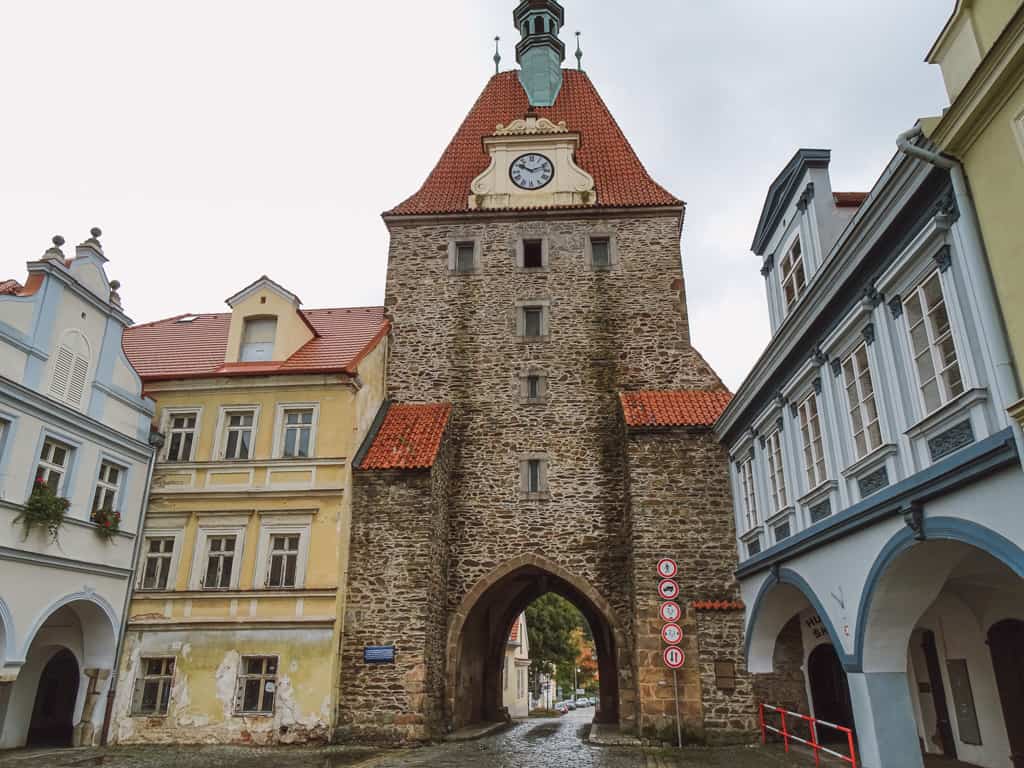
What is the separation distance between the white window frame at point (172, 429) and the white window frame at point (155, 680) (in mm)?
3729

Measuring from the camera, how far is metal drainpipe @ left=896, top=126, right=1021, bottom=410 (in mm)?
6051

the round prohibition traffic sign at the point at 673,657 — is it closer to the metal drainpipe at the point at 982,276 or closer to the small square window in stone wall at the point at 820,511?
the small square window in stone wall at the point at 820,511

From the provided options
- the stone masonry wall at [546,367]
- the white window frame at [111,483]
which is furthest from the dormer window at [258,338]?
the white window frame at [111,483]

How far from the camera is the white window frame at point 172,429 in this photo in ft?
51.1

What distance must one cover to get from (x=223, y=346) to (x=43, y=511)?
655cm

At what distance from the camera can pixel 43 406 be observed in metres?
12.4

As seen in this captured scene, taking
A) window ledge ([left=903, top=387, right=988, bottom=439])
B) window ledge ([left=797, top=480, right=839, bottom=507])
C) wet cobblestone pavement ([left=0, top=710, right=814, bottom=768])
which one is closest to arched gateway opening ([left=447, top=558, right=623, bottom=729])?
wet cobblestone pavement ([left=0, top=710, right=814, bottom=768])

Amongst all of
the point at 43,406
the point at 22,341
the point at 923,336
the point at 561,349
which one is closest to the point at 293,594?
the point at 43,406

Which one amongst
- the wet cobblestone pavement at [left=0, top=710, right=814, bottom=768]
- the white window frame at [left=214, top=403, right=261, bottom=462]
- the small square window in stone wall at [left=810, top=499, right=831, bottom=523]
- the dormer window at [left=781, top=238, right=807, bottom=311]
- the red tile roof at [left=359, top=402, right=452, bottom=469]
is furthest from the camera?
the red tile roof at [left=359, top=402, right=452, bottom=469]

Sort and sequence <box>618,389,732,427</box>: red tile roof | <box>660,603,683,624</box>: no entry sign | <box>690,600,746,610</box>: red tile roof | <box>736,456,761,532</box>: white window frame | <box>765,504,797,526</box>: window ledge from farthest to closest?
<box>618,389,732,427</box>: red tile roof → <box>690,600,746,610</box>: red tile roof → <box>736,456,761,532</box>: white window frame → <box>660,603,683,624</box>: no entry sign → <box>765,504,797,526</box>: window ledge

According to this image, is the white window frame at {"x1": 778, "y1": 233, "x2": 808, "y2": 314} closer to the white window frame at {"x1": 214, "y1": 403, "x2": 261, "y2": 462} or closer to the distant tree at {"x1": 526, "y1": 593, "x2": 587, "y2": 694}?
the white window frame at {"x1": 214, "y1": 403, "x2": 261, "y2": 462}

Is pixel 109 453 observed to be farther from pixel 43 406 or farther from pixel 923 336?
pixel 923 336

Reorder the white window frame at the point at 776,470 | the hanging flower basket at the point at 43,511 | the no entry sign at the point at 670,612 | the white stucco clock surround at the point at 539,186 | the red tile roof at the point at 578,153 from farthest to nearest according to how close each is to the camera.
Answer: the red tile roof at the point at 578,153 < the white stucco clock surround at the point at 539,186 < the no entry sign at the point at 670,612 < the hanging flower basket at the point at 43,511 < the white window frame at the point at 776,470

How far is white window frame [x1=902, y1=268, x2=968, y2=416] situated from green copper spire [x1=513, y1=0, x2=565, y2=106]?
1949 centimetres
